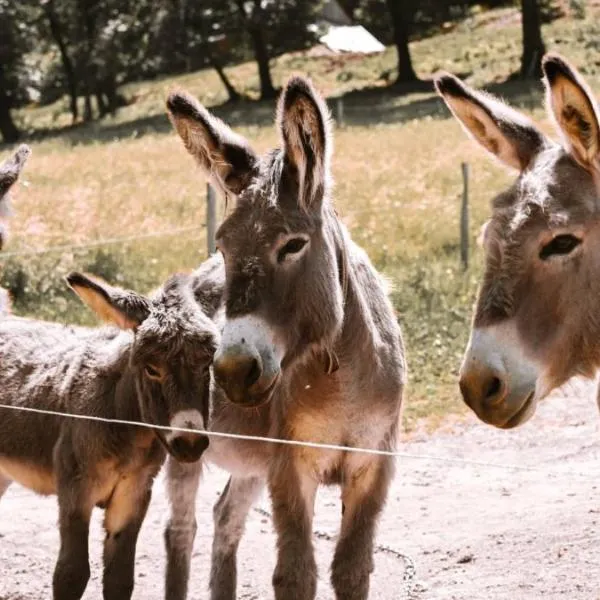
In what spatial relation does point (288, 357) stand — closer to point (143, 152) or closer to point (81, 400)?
point (81, 400)

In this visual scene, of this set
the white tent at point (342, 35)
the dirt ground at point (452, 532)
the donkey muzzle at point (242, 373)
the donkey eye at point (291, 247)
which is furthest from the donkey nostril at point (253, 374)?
the white tent at point (342, 35)

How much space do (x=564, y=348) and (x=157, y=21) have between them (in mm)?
48937

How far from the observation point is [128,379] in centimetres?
646

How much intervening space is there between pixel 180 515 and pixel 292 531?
1334 millimetres

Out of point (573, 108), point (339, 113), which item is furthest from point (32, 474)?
point (339, 113)

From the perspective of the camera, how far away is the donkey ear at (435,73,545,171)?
4438 mm

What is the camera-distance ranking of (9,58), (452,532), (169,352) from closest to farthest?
(169,352)
(452,532)
(9,58)

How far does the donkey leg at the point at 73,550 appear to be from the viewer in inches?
245

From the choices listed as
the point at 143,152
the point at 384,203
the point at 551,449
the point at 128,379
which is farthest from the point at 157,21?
the point at 128,379

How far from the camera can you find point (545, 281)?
13.4 ft

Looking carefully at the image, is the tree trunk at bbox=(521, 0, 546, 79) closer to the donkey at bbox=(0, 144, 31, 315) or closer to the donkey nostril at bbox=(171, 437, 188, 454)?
the donkey at bbox=(0, 144, 31, 315)

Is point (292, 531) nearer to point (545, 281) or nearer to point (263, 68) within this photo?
point (545, 281)

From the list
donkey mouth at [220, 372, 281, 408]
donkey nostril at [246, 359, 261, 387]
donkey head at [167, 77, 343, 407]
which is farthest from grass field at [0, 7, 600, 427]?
donkey nostril at [246, 359, 261, 387]

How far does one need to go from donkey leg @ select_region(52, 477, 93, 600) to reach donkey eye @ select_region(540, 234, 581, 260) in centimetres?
312
